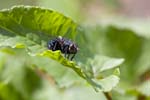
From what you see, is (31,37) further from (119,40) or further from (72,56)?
(119,40)

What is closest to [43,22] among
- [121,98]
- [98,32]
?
[121,98]

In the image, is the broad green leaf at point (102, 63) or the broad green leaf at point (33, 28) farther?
the broad green leaf at point (102, 63)

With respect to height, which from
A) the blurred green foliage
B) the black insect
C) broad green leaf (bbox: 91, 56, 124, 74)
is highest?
the black insect

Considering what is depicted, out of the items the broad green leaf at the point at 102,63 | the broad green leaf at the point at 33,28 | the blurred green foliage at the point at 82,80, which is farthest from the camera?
the blurred green foliage at the point at 82,80

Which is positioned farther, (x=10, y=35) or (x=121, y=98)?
(x=121, y=98)

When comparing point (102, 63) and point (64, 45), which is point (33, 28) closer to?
point (64, 45)

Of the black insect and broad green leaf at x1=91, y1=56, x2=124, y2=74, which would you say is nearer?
the black insect

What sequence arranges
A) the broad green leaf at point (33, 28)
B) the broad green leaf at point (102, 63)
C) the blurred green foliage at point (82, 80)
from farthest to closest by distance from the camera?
the blurred green foliage at point (82, 80), the broad green leaf at point (102, 63), the broad green leaf at point (33, 28)

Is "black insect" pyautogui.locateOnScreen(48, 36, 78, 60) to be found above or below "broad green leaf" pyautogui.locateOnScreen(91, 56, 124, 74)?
above
